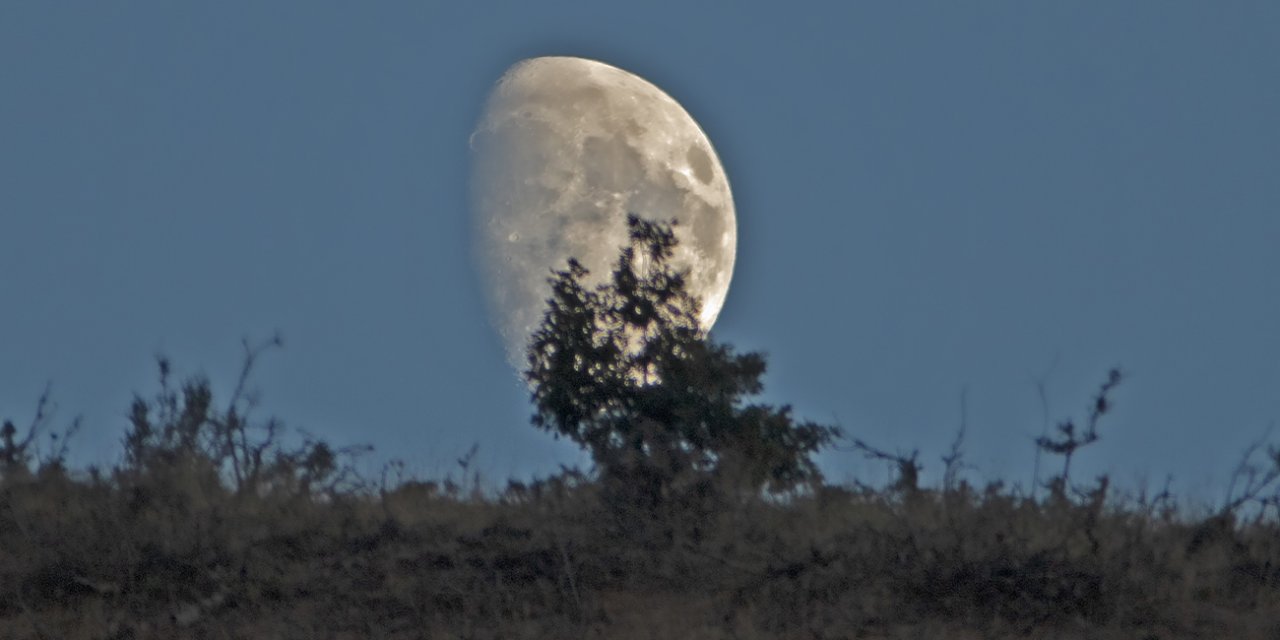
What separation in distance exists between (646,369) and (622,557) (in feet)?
18.9

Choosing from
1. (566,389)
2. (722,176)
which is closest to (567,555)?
(566,389)

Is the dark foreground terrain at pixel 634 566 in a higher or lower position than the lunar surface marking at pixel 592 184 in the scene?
lower

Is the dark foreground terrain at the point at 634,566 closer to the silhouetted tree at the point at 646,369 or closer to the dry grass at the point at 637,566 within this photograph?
the dry grass at the point at 637,566

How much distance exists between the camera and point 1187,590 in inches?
381

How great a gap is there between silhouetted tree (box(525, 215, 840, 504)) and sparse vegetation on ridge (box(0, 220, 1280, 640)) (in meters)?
3.24

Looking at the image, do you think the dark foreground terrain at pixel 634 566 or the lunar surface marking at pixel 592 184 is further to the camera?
the lunar surface marking at pixel 592 184

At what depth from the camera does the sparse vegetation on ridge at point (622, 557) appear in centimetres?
952

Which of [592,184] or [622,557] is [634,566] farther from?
[592,184]

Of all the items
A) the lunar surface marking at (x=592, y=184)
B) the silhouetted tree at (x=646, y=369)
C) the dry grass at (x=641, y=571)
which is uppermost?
the lunar surface marking at (x=592, y=184)

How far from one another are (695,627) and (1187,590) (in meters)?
2.68

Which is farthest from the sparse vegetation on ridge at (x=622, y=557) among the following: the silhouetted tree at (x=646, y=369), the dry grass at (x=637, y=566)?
the silhouetted tree at (x=646, y=369)

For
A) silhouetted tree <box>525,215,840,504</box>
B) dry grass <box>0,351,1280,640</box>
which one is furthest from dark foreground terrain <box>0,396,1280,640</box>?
silhouetted tree <box>525,215,840,504</box>

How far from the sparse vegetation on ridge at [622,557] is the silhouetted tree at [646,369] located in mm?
3243

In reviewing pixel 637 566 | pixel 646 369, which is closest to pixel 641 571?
pixel 637 566
